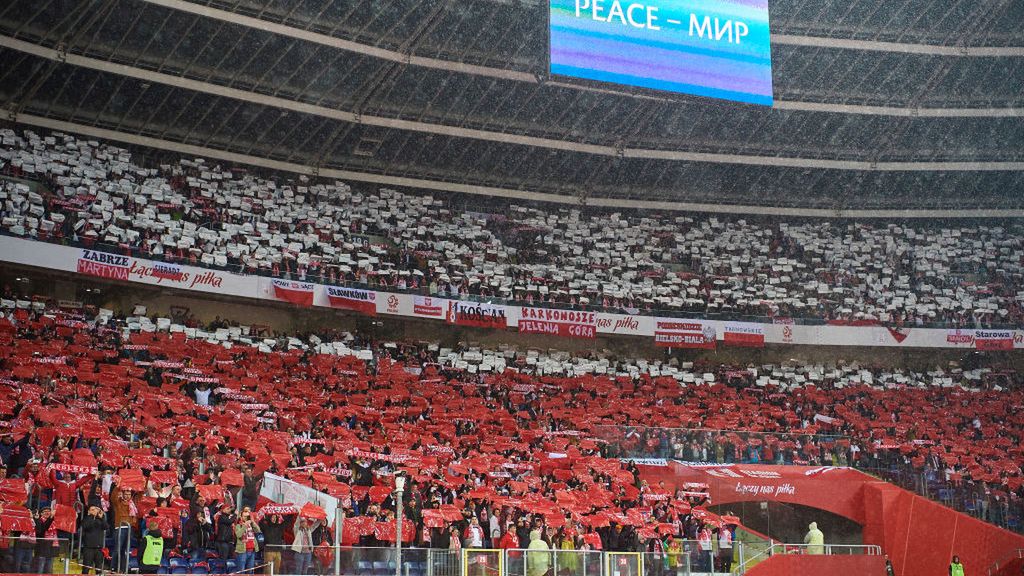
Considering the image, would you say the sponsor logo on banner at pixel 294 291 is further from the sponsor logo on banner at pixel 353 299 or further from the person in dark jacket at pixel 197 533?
the person in dark jacket at pixel 197 533

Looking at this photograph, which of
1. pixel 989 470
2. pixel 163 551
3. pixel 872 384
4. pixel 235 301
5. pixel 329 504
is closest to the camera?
pixel 163 551

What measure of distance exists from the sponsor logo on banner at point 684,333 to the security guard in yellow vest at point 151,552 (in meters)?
26.9

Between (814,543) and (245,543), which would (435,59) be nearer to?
(814,543)

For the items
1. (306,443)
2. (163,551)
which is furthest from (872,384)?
(163,551)

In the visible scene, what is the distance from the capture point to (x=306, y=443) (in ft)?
84.9

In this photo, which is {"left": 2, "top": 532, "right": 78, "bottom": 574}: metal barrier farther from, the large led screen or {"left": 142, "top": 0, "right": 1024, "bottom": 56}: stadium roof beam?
{"left": 142, "top": 0, "right": 1024, "bottom": 56}: stadium roof beam

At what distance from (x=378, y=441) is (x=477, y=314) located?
38.8ft

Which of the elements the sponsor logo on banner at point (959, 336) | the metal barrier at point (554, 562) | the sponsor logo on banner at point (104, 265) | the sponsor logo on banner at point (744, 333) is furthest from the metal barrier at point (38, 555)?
the sponsor logo on banner at point (959, 336)

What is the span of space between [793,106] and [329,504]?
26951 millimetres

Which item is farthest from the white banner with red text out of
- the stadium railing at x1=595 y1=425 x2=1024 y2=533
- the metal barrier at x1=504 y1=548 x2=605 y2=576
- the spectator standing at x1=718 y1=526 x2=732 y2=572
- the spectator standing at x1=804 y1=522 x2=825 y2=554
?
the metal barrier at x1=504 y1=548 x2=605 y2=576

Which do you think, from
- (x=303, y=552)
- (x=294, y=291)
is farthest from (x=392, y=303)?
(x=303, y=552)

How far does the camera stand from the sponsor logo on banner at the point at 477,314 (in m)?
39.0

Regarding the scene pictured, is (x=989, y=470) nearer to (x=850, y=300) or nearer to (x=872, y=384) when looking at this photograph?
(x=872, y=384)

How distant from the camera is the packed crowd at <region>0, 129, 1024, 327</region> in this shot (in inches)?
1387
